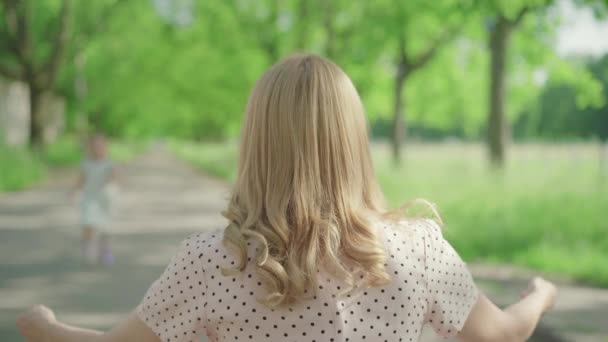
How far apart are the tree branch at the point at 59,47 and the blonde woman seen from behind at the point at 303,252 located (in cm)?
2631

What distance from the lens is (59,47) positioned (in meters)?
26.9

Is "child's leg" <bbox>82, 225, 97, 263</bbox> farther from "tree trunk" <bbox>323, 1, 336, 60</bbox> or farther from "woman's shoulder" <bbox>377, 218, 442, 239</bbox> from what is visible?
"tree trunk" <bbox>323, 1, 336, 60</bbox>

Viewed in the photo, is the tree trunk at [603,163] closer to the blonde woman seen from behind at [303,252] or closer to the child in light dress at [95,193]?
the child in light dress at [95,193]

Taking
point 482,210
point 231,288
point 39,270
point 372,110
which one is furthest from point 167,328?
point 372,110

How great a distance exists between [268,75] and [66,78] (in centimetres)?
4121

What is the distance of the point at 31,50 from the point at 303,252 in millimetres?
27415

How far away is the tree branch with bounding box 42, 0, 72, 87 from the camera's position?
26.5 metres

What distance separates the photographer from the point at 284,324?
1.69m

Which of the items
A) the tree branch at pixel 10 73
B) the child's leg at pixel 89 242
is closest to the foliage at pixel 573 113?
the child's leg at pixel 89 242

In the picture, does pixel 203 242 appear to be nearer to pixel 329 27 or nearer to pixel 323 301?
pixel 323 301

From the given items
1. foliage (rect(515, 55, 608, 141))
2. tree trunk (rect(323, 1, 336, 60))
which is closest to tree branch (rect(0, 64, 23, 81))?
tree trunk (rect(323, 1, 336, 60))

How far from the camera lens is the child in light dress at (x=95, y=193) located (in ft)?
31.3

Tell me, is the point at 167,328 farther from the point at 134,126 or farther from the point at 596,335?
the point at 134,126

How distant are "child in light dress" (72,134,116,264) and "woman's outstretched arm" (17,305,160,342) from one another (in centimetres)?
784
